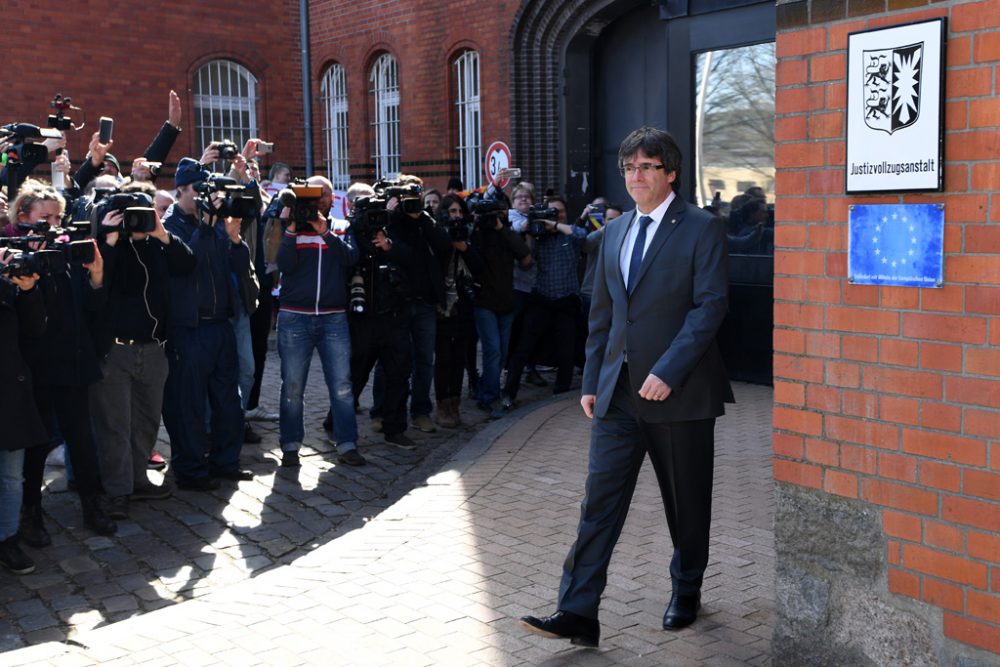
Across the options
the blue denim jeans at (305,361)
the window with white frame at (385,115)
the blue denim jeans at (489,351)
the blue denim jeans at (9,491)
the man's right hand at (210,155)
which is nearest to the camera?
the blue denim jeans at (9,491)

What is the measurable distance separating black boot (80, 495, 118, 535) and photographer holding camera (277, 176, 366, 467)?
1.71 metres

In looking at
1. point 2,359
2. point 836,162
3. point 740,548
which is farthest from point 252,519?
point 836,162

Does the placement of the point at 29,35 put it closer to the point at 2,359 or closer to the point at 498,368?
the point at 498,368

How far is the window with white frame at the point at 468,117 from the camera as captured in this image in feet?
54.6

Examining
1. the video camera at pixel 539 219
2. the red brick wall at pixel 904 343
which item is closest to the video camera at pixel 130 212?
the red brick wall at pixel 904 343

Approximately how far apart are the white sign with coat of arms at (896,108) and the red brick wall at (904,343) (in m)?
0.04

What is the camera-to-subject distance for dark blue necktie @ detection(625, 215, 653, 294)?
14.1ft

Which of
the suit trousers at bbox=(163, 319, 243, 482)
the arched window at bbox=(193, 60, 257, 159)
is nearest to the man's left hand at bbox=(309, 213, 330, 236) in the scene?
the suit trousers at bbox=(163, 319, 243, 482)

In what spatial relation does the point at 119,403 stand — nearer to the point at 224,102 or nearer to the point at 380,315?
the point at 380,315

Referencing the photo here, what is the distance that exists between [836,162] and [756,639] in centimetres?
193

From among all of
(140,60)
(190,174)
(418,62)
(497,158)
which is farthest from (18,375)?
(140,60)

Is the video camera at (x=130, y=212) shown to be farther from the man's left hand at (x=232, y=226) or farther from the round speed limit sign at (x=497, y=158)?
the round speed limit sign at (x=497, y=158)

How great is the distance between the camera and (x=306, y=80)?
20.7m

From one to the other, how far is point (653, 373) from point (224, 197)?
4171 millimetres
